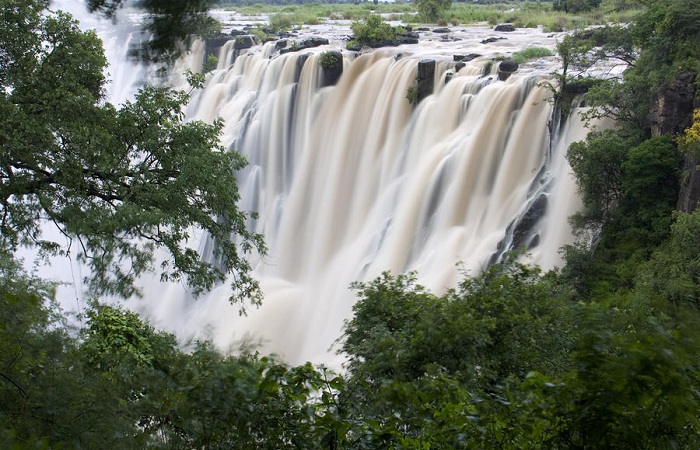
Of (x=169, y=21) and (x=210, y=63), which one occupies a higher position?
(x=210, y=63)

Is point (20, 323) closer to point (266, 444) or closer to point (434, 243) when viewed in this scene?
point (266, 444)

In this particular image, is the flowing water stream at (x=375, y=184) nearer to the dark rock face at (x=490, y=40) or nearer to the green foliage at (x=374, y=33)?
the dark rock face at (x=490, y=40)

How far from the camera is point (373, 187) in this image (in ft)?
76.2

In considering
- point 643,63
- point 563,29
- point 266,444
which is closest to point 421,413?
point 266,444

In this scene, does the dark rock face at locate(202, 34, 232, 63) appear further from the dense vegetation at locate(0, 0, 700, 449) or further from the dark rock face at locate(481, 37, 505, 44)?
the dense vegetation at locate(0, 0, 700, 449)

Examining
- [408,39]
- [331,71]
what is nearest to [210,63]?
[331,71]

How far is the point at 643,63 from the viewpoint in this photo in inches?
795

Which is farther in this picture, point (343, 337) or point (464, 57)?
point (464, 57)

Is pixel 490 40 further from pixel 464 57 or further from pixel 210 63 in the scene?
pixel 210 63

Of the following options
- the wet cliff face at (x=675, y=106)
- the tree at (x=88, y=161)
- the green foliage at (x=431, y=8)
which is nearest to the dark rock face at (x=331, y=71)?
the wet cliff face at (x=675, y=106)

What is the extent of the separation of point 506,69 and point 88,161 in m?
15.6

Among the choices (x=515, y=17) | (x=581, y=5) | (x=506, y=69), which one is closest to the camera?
(x=506, y=69)

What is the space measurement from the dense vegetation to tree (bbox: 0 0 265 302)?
0.10 feet

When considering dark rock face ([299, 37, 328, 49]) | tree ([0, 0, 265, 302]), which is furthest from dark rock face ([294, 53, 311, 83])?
tree ([0, 0, 265, 302])
